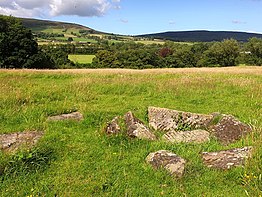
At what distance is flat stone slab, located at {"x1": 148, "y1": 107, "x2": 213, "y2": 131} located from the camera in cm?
906

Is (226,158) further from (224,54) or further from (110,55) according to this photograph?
(224,54)

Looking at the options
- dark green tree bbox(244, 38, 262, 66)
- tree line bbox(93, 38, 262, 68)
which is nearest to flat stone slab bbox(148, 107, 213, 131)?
tree line bbox(93, 38, 262, 68)

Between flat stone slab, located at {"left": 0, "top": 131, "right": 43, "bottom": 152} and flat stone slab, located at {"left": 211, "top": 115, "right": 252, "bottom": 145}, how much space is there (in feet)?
16.6

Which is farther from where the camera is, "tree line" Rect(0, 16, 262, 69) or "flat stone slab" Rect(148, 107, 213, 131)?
"tree line" Rect(0, 16, 262, 69)

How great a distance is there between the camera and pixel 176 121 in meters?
9.20

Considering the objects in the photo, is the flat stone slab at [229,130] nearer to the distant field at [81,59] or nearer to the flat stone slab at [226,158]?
the flat stone slab at [226,158]

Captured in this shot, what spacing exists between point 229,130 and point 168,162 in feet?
9.66

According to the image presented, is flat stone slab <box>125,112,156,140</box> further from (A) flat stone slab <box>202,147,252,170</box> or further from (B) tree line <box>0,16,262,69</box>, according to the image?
(B) tree line <box>0,16,262,69</box>

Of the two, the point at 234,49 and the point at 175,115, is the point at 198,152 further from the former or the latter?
the point at 234,49

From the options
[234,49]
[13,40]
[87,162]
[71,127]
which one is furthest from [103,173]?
[234,49]

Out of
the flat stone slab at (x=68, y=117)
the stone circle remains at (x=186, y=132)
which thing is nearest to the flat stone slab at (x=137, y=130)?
the stone circle remains at (x=186, y=132)

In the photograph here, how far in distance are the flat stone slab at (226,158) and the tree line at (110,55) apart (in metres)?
48.1

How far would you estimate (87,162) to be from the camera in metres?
6.45

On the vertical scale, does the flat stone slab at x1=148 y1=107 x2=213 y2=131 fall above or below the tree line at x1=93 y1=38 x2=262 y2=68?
above
